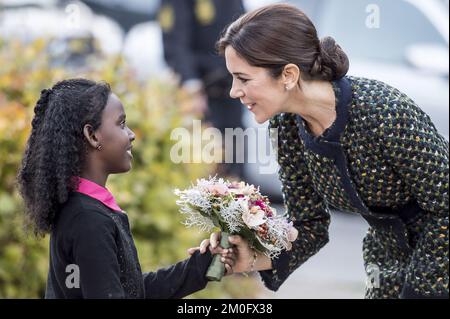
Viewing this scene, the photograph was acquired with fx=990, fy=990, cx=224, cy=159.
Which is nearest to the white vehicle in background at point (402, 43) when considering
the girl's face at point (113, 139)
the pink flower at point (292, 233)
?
the pink flower at point (292, 233)

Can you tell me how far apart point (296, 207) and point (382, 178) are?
1.33 ft

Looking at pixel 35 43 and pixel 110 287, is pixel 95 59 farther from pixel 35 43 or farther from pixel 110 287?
pixel 110 287

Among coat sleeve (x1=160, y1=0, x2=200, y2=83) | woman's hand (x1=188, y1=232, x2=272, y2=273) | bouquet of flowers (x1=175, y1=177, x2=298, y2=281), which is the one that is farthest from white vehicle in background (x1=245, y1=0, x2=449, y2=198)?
bouquet of flowers (x1=175, y1=177, x2=298, y2=281)

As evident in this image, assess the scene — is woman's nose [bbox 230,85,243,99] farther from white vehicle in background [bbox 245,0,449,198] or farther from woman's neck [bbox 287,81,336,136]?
white vehicle in background [bbox 245,0,449,198]

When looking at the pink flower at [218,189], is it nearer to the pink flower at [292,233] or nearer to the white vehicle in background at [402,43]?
the pink flower at [292,233]

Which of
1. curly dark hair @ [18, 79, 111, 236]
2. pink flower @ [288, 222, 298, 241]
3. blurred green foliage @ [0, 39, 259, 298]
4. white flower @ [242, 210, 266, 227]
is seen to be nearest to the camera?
curly dark hair @ [18, 79, 111, 236]

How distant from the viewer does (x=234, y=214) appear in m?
3.19

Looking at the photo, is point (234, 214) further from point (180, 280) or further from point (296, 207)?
point (296, 207)

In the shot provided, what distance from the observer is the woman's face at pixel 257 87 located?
129 inches

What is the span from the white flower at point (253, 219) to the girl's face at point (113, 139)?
0.41 m

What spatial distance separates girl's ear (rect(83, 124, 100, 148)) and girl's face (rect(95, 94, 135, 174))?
11mm

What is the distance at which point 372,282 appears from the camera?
3.62 metres

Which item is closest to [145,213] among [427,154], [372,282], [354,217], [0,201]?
[0,201]

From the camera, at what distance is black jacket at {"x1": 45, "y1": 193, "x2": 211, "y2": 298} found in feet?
9.56
